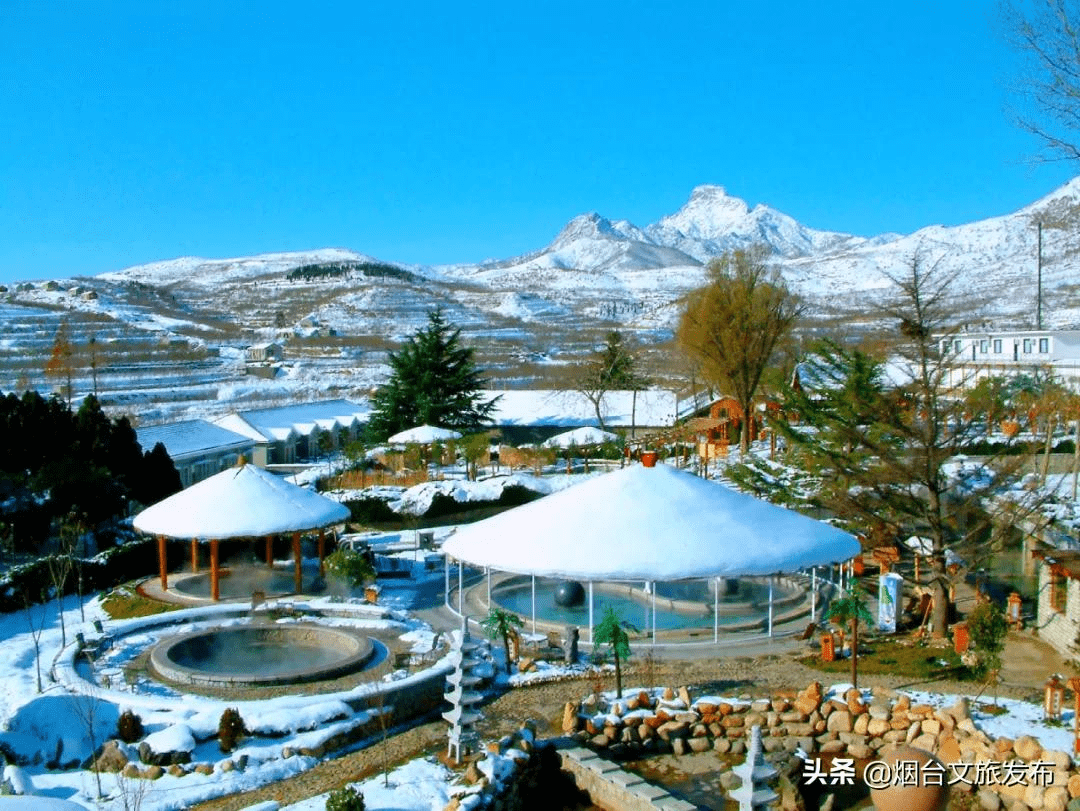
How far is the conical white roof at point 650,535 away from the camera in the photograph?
44.0 ft

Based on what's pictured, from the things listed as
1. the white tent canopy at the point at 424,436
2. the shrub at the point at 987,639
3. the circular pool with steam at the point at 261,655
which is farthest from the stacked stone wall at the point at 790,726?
the white tent canopy at the point at 424,436

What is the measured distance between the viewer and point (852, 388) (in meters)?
18.7

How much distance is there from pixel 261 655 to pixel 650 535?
6172 millimetres

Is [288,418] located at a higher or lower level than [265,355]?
lower

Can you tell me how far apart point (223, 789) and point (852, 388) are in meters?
13.8

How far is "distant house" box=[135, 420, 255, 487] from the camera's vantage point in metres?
30.2

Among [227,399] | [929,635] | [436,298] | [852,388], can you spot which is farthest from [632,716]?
[436,298]

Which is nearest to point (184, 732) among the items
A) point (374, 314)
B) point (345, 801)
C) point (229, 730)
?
point (229, 730)

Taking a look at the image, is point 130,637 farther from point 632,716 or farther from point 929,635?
point 929,635

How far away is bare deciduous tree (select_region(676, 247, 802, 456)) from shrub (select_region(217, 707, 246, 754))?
26767 mm

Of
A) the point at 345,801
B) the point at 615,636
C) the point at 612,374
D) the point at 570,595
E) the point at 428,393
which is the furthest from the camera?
the point at 612,374

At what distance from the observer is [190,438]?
31.8 metres

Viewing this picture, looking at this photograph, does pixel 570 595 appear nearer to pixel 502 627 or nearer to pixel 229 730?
pixel 502 627

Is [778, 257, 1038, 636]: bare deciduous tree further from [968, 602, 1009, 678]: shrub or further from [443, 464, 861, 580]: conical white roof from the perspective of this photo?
[968, 602, 1009, 678]: shrub
